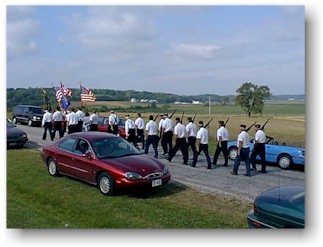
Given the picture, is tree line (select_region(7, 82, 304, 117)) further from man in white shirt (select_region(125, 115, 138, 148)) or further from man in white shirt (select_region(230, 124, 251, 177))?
man in white shirt (select_region(125, 115, 138, 148))

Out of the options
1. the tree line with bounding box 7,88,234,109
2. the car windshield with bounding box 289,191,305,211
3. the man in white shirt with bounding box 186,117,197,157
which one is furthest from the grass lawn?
the man in white shirt with bounding box 186,117,197,157

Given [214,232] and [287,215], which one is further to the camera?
[214,232]

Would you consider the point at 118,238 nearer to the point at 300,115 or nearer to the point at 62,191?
the point at 62,191

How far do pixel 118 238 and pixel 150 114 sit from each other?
17.3 ft

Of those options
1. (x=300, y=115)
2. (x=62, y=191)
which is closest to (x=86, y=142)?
(x=62, y=191)

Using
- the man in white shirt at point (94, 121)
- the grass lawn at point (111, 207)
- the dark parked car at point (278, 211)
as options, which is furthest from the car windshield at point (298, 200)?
the man in white shirt at point (94, 121)

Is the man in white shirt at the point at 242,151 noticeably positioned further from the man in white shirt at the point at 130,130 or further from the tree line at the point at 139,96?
the man in white shirt at the point at 130,130

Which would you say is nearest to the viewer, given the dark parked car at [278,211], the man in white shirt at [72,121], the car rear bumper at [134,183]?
the dark parked car at [278,211]

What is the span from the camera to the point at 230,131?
12.7 m

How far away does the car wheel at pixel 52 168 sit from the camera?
9201 millimetres

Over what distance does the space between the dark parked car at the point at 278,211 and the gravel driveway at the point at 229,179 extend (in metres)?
1.83

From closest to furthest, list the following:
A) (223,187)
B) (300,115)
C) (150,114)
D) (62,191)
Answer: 1. (300,115)
2. (62,191)
3. (223,187)
4. (150,114)

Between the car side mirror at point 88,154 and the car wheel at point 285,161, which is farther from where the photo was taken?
the car wheel at point 285,161

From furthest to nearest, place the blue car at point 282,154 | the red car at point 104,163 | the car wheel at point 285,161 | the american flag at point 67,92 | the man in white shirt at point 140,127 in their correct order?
1. the man in white shirt at point 140,127
2. the car wheel at point 285,161
3. the blue car at point 282,154
4. the american flag at point 67,92
5. the red car at point 104,163
